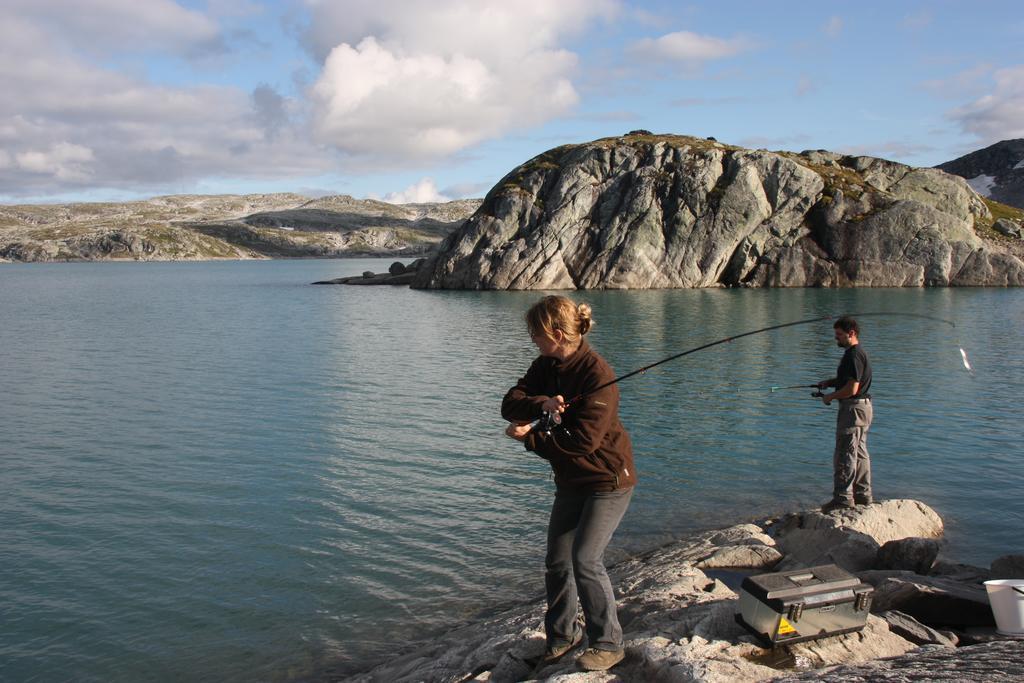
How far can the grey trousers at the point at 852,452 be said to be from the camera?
13.1 m

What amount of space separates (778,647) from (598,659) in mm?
1564

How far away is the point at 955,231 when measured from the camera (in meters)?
82.9

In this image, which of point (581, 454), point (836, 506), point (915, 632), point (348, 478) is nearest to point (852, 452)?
point (836, 506)

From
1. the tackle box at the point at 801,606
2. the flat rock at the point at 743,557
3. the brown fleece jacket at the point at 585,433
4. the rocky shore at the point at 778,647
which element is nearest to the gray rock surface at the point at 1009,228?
the rocky shore at the point at 778,647

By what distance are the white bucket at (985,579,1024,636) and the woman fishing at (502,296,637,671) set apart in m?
4.07

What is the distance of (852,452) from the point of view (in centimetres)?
1327

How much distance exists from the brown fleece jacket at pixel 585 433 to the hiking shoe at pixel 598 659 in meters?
1.52

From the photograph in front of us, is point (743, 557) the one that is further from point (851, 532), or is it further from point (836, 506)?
point (836, 506)

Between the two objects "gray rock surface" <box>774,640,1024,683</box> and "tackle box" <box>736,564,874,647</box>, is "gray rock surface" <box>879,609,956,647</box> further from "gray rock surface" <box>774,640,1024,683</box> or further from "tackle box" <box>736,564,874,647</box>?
"gray rock surface" <box>774,640,1024,683</box>

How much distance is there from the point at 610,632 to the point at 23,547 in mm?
12540

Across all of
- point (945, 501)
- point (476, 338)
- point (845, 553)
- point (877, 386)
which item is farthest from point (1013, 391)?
point (476, 338)

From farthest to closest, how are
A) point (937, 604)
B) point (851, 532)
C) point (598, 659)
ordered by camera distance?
point (851, 532)
point (937, 604)
point (598, 659)

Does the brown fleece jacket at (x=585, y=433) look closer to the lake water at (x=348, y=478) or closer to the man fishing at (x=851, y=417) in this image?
the lake water at (x=348, y=478)

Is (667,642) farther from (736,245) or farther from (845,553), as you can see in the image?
(736,245)
